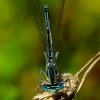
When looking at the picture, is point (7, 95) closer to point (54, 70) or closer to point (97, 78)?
point (97, 78)

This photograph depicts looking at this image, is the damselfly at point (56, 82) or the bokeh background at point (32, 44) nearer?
the damselfly at point (56, 82)

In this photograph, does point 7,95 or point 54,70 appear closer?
point 54,70

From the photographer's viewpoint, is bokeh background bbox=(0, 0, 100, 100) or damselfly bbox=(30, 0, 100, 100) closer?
damselfly bbox=(30, 0, 100, 100)

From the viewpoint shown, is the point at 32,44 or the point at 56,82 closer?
the point at 56,82

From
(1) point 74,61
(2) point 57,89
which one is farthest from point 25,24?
(2) point 57,89

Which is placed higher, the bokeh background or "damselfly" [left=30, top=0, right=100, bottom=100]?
the bokeh background

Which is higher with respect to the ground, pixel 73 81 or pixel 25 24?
pixel 25 24

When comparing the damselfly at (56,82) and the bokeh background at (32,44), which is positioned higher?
the bokeh background at (32,44)

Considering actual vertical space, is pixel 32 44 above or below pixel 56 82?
above
